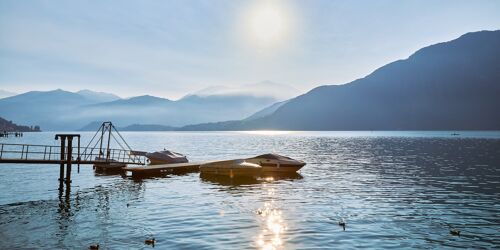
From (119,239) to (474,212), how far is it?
27856 millimetres

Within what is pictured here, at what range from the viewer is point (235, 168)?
5472 centimetres

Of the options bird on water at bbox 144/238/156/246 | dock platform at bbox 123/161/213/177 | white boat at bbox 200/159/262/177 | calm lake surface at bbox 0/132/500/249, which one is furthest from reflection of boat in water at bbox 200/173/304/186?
bird on water at bbox 144/238/156/246

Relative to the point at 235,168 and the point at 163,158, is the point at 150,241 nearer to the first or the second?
the point at 235,168

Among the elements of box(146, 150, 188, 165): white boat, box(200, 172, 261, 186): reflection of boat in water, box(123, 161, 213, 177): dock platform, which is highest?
box(146, 150, 188, 165): white boat

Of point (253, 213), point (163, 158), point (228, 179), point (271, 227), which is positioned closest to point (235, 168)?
point (228, 179)

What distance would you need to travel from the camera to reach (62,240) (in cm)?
2298

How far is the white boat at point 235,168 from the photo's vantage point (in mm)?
54753

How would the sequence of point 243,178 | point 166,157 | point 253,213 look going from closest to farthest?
point 253,213 < point 243,178 < point 166,157

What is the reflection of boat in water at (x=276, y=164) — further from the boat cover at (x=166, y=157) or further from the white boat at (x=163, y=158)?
the white boat at (x=163, y=158)

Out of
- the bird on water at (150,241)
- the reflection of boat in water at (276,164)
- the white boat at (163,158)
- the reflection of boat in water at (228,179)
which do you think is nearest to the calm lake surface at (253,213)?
the reflection of boat in water at (228,179)

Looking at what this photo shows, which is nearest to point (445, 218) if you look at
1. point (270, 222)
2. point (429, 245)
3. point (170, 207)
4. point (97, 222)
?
point (429, 245)

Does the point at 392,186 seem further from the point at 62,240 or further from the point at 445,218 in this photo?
the point at 62,240

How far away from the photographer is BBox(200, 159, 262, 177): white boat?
54.8 meters

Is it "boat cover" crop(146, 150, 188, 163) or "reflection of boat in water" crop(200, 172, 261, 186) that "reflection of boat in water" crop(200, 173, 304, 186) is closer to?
"reflection of boat in water" crop(200, 172, 261, 186)
